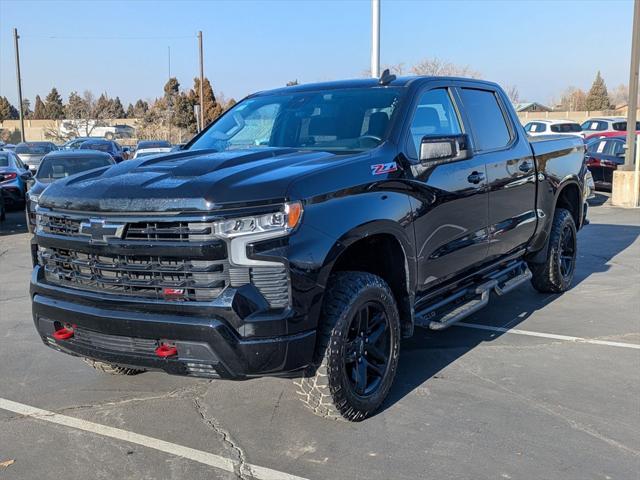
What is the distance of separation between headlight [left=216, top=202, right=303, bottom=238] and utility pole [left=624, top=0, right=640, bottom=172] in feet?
46.5

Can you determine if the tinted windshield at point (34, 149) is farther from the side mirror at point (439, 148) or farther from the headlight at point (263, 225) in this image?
the headlight at point (263, 225)

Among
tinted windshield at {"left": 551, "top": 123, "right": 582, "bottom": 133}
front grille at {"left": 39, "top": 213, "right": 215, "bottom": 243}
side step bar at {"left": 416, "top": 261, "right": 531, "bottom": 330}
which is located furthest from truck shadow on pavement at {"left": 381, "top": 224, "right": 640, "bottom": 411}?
tinted windshield at {"left": 551, "top": 123, "right": 582, "bottom": 133}

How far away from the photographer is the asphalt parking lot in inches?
135

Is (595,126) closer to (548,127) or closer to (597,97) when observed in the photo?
(548,127)

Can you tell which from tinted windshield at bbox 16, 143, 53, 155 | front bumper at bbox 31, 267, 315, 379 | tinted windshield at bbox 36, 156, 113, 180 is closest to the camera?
front bumper at bbox 31, 267, 315, 379

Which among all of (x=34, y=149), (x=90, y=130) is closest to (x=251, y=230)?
(x=34, y=149)

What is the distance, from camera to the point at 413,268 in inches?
168

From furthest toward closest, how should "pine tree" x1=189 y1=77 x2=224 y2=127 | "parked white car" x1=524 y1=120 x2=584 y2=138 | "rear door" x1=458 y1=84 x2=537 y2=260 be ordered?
"pine tree" x1=189 y1=77 x2=224 y2=127
"parked white car" x1=524 y1=120 x2=584 y2=138
"rear door" x1=458 y1=84 x2=537 y2=260

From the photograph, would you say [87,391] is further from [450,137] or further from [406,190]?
[450,137]

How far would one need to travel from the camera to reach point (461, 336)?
5.70 m

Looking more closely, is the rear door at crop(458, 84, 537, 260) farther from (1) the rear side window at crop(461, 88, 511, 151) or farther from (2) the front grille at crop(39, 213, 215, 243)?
(2) the front grille at crop(39, 213, 215, 243)

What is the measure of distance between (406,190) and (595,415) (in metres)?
1.82

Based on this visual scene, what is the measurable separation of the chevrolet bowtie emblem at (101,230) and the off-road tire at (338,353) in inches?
46.5

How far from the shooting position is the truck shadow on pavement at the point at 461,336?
15.4 feet
